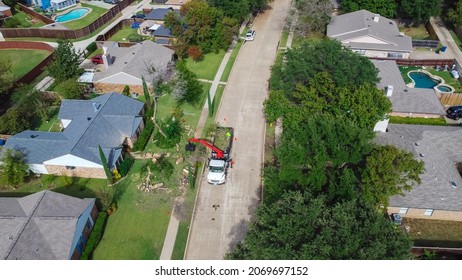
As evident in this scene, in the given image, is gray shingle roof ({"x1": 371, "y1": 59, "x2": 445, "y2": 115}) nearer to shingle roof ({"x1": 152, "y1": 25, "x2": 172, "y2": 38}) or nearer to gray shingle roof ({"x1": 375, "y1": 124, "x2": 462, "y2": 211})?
gray shingle roof ({"x1": 375, "y1": 124, "x2": 462, "y2": 211})

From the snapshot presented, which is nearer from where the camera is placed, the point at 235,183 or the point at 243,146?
the point at 235,183

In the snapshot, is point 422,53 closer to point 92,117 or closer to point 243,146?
point 243,146

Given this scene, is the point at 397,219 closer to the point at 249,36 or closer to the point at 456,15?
the point at 249,36

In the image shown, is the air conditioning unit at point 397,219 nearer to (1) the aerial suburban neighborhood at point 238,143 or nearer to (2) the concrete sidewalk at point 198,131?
(1) the aerial suburban neighborhood at point 238,143

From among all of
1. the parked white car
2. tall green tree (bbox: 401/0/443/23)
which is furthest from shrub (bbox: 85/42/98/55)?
tall green tree (bbox: 401/0/443/23)

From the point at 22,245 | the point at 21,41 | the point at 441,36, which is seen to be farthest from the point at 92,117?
the point at 441,36

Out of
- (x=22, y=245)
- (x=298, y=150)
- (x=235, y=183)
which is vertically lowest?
(x=235, y=183)

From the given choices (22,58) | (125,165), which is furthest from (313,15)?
(22,58)
